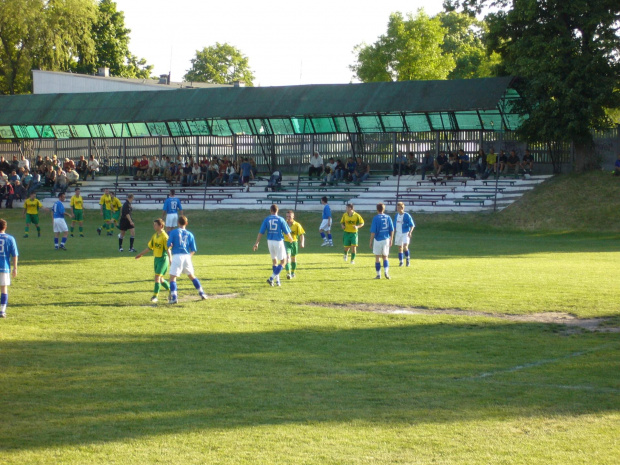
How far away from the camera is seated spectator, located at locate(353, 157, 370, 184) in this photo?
41.6m

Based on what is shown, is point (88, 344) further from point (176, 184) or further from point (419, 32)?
point (419, 32)

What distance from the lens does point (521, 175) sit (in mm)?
39062

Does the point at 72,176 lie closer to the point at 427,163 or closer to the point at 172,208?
the point at 172,208

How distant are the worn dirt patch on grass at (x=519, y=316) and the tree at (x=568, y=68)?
24.6 m

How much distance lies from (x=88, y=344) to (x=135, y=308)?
3.15m

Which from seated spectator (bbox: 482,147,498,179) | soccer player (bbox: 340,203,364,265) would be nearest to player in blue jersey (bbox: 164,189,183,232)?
soccer player (bbox: 340,203,364,265)

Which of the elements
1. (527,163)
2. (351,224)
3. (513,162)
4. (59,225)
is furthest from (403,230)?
(527,163)

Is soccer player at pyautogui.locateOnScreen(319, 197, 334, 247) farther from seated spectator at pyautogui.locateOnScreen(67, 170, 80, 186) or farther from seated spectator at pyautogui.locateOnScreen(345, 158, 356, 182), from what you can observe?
seated spectator at pyautogui.locateOnScreen(67, 170, 80, 186)

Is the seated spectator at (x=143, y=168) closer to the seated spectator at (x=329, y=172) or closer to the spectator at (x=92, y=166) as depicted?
the spectator at (x=92, y=166)

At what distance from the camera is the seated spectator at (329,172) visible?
4181 centimetres

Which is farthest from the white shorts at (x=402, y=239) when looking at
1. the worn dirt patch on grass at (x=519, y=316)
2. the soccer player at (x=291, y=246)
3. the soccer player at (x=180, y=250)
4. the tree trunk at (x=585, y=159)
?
the tree trunk at (x=585, y=159)

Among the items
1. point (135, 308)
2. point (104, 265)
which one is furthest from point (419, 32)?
point (135, 308)

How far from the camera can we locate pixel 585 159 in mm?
38688

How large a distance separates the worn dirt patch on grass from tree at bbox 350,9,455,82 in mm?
60166
